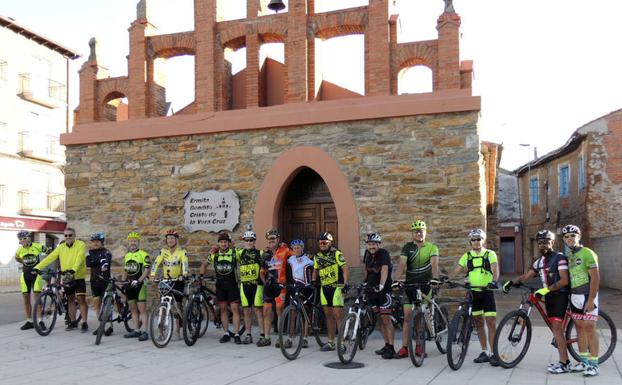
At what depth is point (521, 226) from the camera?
3397 centimetres

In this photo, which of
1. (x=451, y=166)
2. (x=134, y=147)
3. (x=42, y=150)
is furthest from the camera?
(x=42, y=150)

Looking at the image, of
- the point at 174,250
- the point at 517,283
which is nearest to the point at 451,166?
the point at 517,283

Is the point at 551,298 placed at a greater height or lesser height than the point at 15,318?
greater

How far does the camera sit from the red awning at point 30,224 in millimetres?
26062

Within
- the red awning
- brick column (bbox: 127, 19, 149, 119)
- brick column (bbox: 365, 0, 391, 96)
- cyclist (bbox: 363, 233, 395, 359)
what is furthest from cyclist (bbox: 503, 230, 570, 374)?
the red awning

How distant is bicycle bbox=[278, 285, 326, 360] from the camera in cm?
764

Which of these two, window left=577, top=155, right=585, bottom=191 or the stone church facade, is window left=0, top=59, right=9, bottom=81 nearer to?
the stone church facade

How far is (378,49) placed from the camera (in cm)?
963

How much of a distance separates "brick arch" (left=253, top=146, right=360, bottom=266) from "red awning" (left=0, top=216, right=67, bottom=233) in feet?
61.0

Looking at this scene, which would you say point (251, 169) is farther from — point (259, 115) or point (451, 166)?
point (451, 166)

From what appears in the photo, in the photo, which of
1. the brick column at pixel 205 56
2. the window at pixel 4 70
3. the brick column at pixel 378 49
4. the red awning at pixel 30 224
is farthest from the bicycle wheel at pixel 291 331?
the window at pixel 4 70

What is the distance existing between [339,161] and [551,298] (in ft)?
13.0

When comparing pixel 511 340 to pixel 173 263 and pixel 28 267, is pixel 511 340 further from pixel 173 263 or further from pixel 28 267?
pixel 28 267

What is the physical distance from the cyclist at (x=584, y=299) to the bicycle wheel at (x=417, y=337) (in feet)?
5.34
